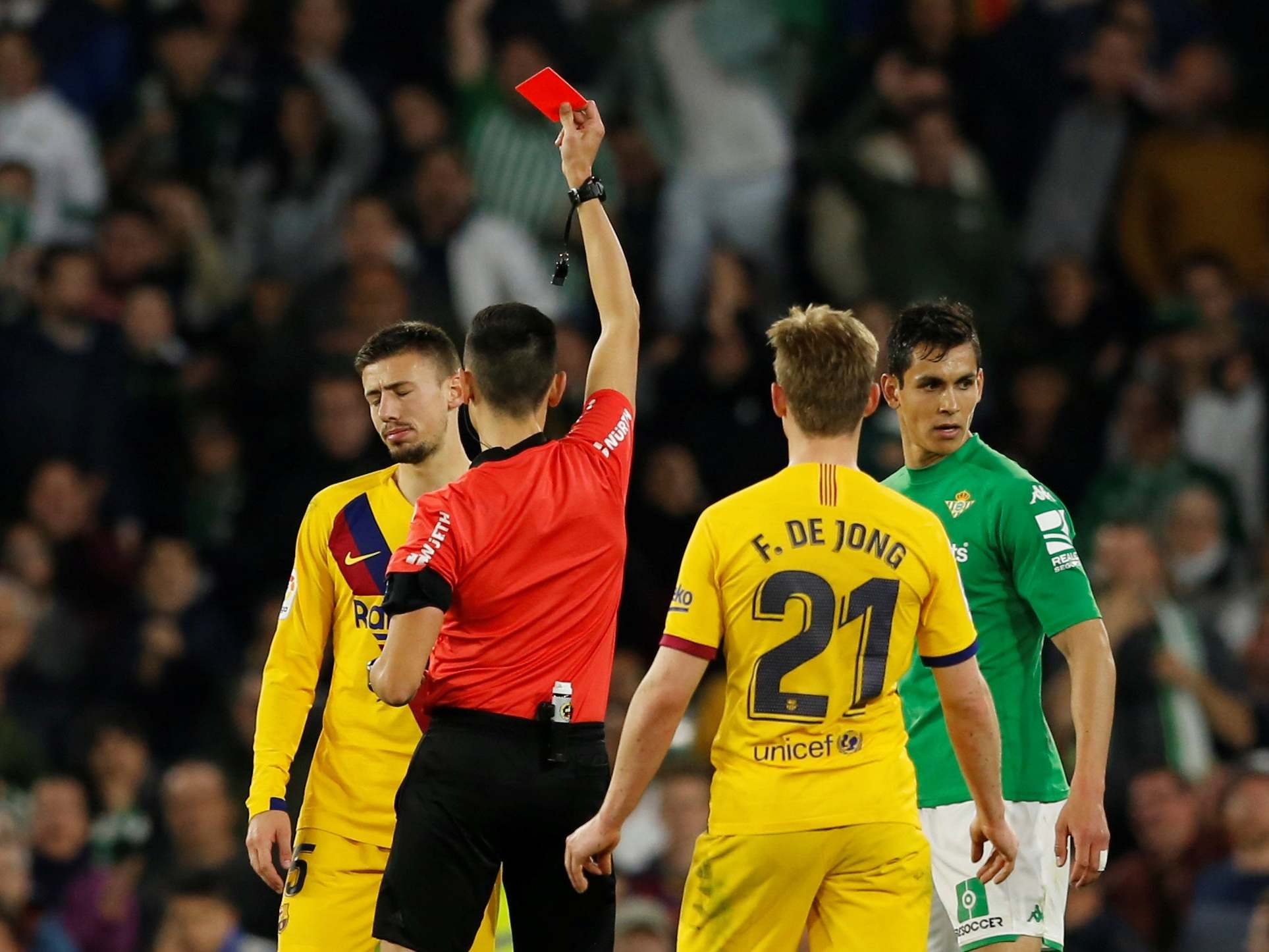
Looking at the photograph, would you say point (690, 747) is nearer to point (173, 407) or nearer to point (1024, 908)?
point (173, 407)

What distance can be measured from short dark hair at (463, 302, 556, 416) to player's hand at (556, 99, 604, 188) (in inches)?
26.8

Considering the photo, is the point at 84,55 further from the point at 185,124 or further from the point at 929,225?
the point at 929,225

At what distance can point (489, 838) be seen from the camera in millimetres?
4980

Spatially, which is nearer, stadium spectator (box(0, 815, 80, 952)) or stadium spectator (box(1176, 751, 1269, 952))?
stadium spectator (box(1176, 751, 1269, 952))

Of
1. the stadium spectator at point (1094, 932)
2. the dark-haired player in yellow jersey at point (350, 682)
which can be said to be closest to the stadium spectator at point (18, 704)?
the dark-haired player in yellow jersey at point (350, 682)

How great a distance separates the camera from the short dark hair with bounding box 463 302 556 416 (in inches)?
202

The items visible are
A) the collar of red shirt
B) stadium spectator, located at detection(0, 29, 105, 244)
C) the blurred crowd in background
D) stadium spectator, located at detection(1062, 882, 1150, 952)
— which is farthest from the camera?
stadium spectator, located at detection(0, 29, 105, 244)

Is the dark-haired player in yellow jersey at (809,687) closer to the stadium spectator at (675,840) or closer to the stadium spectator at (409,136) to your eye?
the stadium spectator at (675,840)

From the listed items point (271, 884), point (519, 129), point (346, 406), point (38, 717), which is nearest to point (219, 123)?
point (519, 129)

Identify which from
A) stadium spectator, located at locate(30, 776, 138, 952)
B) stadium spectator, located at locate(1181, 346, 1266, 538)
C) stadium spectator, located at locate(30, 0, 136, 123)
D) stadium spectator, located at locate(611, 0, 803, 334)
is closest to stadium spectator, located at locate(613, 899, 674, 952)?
stadium spectator, located at locate(30, 776, 138, 952)

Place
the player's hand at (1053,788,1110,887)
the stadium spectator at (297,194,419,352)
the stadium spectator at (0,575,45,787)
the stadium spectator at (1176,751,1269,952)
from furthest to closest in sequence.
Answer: the stadium spectator at (297,194,419,352) < the stadium spectator at (0,575,45,787) < the stadium spectator at (1176,751,1269,952) < the player's hand at (1053,788,1110,887)

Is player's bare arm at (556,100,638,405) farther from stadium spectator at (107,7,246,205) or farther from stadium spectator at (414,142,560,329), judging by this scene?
stadium spectator at (107,7,246,205)

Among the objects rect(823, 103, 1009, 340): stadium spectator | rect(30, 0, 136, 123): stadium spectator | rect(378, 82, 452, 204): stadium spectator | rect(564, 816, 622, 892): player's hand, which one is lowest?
rect(564, 816, 622, 892): player's hand

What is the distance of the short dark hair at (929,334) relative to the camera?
5.69m
